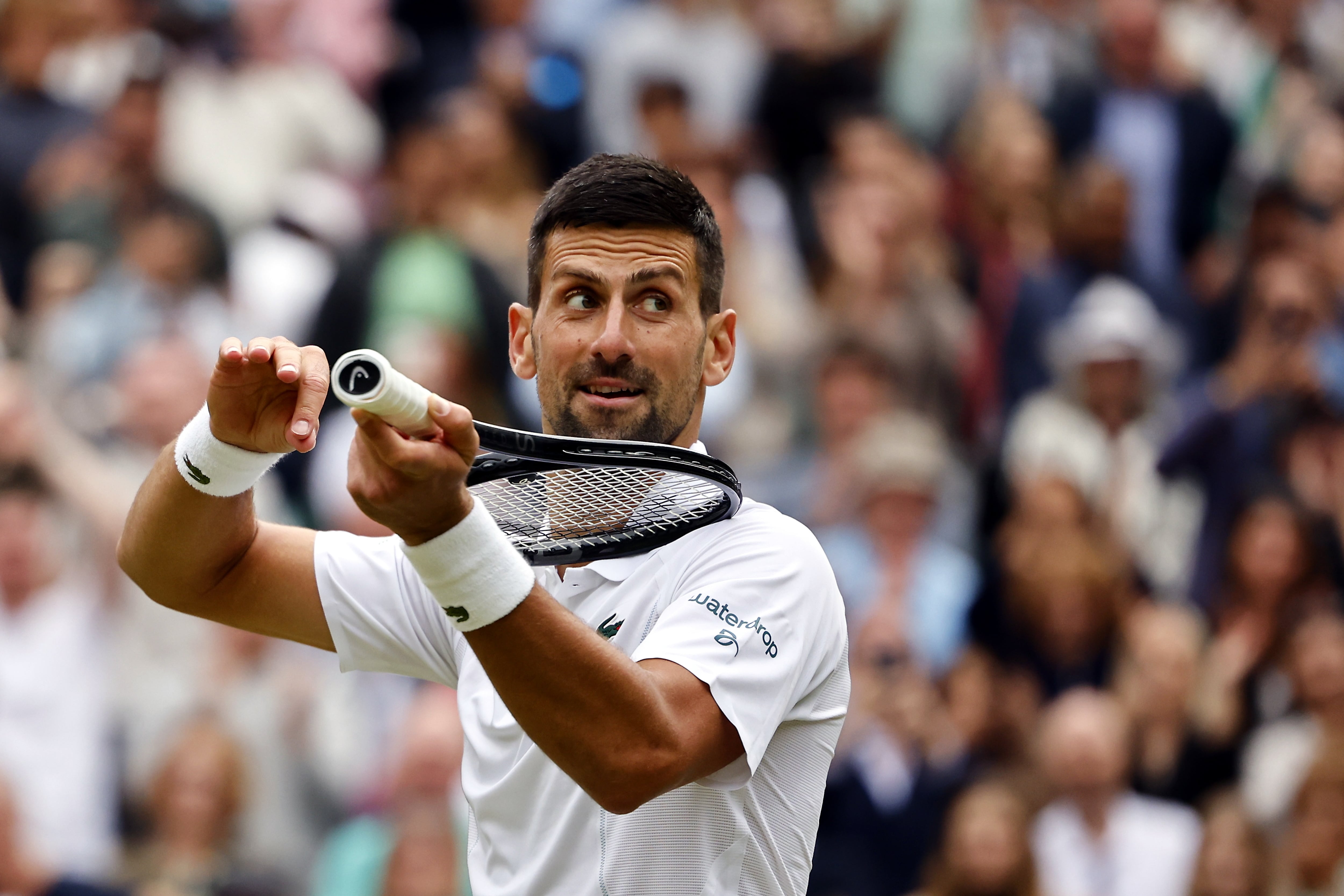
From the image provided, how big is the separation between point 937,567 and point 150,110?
173 inches

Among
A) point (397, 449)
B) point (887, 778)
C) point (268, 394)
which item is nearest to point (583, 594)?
point (268, 394)

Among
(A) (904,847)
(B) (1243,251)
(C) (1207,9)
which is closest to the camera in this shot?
(A) (904,847)

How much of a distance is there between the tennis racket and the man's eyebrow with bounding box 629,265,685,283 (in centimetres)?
34

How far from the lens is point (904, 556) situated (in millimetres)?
7793

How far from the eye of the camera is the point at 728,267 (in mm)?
8781

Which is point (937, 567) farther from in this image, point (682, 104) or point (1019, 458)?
point (682, 104)

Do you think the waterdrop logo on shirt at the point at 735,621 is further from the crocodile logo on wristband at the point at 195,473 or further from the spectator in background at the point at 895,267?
the spectator in background at the point at 895,267

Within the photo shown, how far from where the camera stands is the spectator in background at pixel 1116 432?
811 centimetres

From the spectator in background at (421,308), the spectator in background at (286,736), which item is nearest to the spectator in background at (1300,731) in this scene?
the spectator in background at (286,736)

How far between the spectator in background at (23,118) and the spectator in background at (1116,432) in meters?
4.85

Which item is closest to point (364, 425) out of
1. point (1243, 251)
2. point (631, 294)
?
point (631, 294)

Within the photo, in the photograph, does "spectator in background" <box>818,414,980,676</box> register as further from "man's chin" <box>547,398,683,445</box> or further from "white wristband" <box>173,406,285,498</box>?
"white wristband" <box>173,406,285,498</box>

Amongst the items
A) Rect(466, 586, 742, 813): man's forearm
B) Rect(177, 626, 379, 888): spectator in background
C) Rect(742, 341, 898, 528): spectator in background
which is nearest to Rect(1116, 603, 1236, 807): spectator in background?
Rect(742, 341, 898, 528): spectator in background

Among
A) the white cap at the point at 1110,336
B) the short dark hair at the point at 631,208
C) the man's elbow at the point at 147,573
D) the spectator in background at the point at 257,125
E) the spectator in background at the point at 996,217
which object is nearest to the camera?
the short dark hair at the point at 631,208
